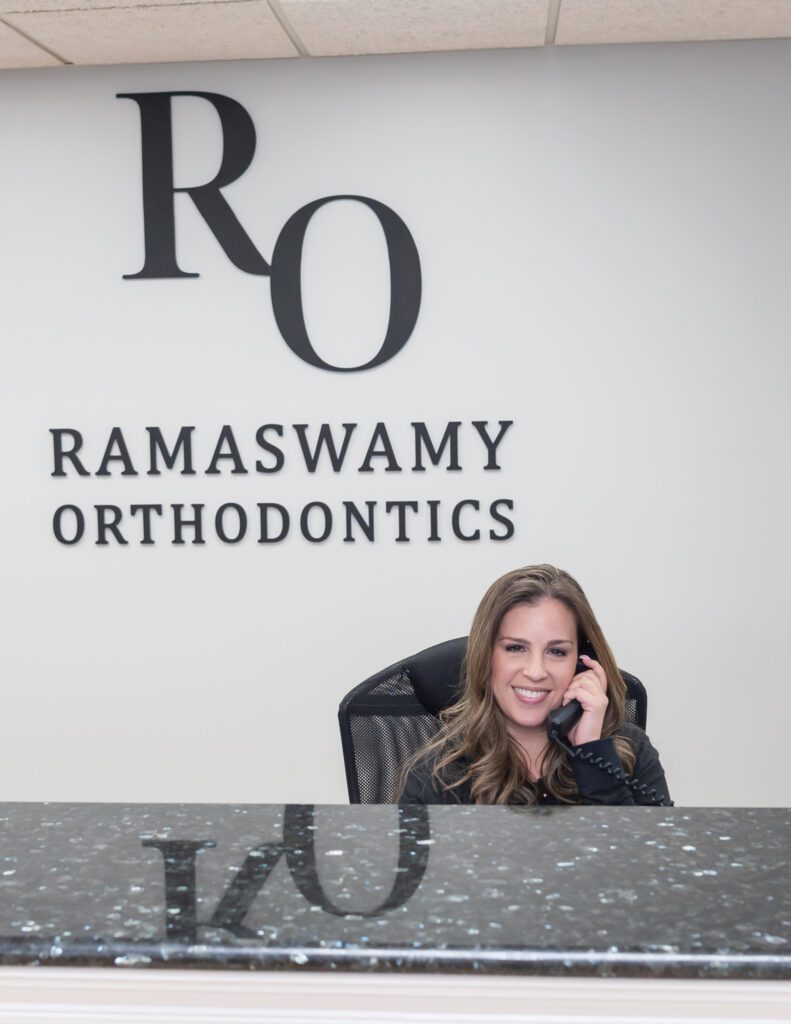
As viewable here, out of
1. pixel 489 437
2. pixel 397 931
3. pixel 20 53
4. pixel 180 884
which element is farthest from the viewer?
pixel 489 437

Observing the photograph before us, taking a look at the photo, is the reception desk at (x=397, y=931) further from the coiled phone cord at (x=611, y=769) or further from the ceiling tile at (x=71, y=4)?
the ceiling tile at (x=71, y=4)

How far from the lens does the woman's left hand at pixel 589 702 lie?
2166 mm

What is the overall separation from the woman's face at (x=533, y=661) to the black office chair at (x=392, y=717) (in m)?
0.17

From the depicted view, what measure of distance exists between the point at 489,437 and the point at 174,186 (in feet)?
4.18

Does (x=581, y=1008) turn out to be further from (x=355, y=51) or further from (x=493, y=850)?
(x=355, y=51)

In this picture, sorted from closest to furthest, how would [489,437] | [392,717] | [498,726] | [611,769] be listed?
1. [611,769]
2. [498,726]
3. [392,717]
4. [489,437]

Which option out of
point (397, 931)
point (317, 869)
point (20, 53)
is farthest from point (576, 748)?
point (20, 53)

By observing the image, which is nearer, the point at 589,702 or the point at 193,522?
the point at 589,702

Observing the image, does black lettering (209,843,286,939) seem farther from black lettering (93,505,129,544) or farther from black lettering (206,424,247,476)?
black lettering (93,505,129,544)

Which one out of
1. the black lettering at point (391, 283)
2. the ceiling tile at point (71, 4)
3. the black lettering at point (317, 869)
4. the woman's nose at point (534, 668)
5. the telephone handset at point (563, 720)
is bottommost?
the telephone handset at point (563, 720)

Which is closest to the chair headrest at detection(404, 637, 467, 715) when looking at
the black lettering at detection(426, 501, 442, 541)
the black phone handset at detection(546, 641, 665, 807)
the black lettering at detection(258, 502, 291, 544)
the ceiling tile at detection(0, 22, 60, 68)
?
the black phone handset at detection(546, 641, 665, 807)

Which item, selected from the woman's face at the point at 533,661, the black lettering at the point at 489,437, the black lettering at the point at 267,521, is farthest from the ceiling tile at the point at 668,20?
the woman's face at the point at 533,661

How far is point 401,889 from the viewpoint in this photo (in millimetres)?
961

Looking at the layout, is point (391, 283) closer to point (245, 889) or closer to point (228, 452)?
point (228, 452)
